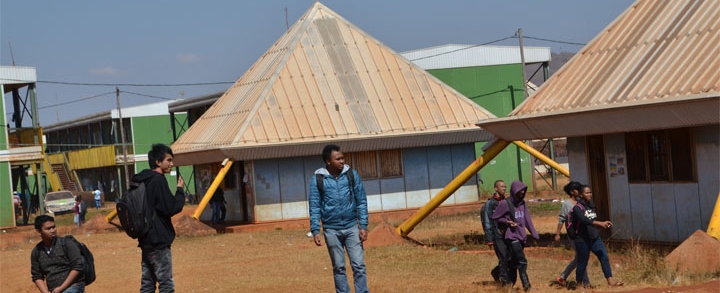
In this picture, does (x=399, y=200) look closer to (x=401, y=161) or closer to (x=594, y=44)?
(x=401, y=161)

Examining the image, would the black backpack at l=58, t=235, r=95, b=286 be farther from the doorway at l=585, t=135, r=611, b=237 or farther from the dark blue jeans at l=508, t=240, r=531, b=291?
the doorway at l=585, t=135, r=611, b=237

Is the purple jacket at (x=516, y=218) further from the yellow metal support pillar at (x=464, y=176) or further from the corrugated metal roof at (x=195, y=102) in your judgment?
the corrugated metal roof at (x=195, y=102)

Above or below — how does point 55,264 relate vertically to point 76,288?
above

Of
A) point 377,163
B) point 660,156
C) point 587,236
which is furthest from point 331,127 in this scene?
point 587,236

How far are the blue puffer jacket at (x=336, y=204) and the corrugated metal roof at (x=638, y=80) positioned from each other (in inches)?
289

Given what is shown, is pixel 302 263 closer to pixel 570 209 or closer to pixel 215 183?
pixel 570 209

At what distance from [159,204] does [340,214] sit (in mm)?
2256

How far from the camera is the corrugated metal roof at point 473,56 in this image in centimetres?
5291

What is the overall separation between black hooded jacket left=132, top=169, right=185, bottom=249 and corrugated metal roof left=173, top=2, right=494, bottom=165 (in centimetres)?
2145

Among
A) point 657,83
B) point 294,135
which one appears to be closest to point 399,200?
point 294,135

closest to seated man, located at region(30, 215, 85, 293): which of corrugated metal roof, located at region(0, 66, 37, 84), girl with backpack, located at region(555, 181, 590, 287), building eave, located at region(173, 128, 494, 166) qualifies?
girl with backpack, located at region(555, 181, 590, 287)

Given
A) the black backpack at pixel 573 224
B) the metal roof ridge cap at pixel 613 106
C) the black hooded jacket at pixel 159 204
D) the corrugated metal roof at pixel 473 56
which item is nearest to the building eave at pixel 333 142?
the metal roof ridge cap at pixel 613 106

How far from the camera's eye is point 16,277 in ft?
78.1

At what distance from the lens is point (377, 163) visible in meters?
36.1
